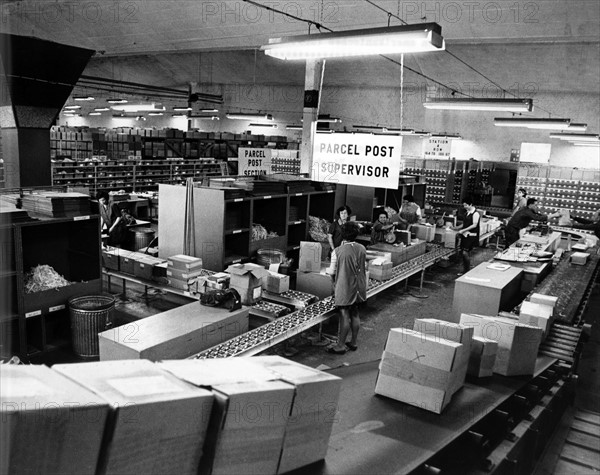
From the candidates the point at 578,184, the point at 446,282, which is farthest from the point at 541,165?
the point at 446,282

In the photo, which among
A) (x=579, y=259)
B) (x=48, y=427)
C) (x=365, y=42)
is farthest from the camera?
(x=579, y=259)

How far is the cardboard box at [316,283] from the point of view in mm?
6992

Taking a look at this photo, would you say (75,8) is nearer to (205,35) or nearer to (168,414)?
(205,35)

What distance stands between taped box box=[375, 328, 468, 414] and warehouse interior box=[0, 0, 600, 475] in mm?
13

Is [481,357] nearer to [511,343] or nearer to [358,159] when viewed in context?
[511,343]

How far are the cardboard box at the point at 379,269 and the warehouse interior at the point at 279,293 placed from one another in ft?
0.18

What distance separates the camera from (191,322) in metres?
4.79

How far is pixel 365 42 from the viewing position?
3.85 m

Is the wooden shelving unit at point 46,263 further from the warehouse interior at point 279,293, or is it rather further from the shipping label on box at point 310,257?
the shipping label on box at point 310,257

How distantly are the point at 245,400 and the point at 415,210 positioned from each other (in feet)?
31.4

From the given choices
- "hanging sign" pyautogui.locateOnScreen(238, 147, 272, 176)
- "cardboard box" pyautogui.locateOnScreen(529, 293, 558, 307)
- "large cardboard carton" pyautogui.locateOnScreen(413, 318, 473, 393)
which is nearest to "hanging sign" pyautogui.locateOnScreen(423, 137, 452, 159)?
"hanging sign" pyautogui.locateOnScreen(238, 147, 272, 176)

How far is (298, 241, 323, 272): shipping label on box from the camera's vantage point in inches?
281

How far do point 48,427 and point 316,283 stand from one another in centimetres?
563


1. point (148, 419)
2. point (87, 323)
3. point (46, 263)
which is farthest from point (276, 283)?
point (148, 419)
